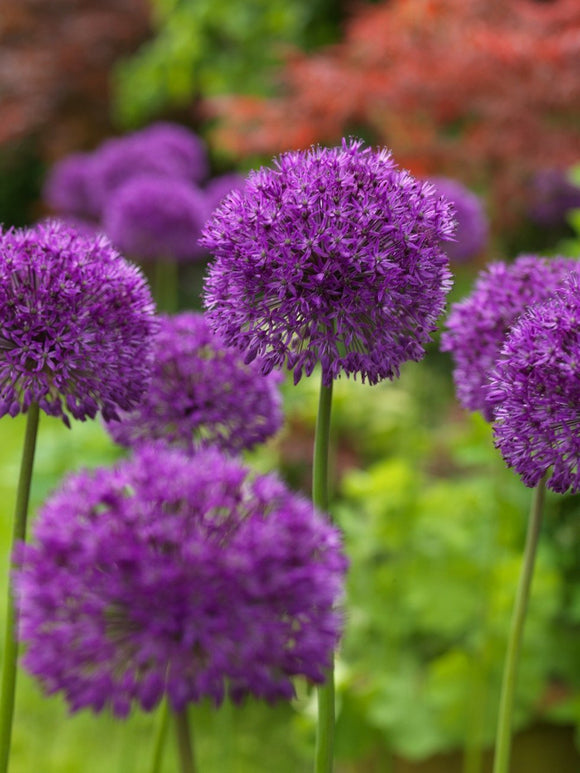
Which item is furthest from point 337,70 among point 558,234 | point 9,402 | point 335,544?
point 335,544

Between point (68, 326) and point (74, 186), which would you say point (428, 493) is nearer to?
point (74, 186)

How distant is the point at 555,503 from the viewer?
159 inches

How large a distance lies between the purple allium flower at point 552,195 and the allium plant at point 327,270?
400 centimetres

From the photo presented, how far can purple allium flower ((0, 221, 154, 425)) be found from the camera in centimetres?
168

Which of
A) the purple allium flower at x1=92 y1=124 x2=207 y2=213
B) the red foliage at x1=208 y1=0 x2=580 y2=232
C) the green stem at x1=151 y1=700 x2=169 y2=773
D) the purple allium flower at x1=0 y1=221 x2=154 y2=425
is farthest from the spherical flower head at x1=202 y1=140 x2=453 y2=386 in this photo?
the red foliage at x1=208 y1=0 x2=580 y2=232

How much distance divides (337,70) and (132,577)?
494cm

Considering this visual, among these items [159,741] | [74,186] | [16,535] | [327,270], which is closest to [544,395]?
[327,270]

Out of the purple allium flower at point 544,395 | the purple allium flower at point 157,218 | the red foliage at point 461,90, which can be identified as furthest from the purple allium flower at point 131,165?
the purple allium flower at point 544,395

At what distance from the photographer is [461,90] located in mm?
5039

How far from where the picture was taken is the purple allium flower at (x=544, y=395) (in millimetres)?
1564

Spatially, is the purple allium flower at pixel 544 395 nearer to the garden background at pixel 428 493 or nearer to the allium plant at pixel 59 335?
the allium plant at pixel 59 335

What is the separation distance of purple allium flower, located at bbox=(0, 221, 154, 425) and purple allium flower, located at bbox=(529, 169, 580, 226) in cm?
411

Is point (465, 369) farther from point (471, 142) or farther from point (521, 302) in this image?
point (471, 142)

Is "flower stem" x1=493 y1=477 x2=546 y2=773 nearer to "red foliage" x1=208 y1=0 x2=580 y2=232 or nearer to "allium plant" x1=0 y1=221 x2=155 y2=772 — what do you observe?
"allium plant" x1=0 y1=221 x2=155 y2=772
